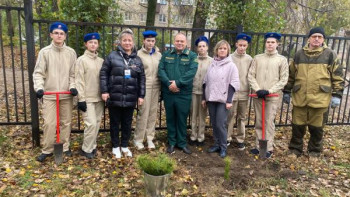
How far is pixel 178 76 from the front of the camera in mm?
4422

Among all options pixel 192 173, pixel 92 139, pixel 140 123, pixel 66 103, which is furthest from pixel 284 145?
pixel 66 103

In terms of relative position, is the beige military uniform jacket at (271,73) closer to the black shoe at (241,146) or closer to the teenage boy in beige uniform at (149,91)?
the black shoe at (241,146)

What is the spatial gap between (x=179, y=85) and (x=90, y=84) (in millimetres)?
1301

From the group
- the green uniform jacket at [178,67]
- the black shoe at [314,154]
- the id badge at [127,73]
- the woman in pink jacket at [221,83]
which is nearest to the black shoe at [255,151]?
the woman in pink jacket at [221,83]

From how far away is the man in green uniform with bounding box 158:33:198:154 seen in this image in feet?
14.4

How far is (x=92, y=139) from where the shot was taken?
173 inches

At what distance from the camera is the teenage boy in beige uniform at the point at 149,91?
4465mm

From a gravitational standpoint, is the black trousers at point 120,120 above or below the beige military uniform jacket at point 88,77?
below

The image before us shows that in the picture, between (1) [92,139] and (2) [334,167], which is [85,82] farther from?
(2) [334,167]

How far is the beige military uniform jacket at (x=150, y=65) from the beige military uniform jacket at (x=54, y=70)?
104cm

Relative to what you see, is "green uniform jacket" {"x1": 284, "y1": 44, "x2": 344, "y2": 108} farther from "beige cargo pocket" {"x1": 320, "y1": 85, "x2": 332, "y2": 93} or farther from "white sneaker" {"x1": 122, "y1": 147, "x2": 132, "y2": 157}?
"white sneaker" {"x1": 122, "y1": 147, "x2": 132, "y2": 157}

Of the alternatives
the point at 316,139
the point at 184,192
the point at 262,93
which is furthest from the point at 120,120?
the point at 316,139

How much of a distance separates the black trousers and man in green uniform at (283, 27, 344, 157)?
8.61ft

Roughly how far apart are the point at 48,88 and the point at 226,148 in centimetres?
289
